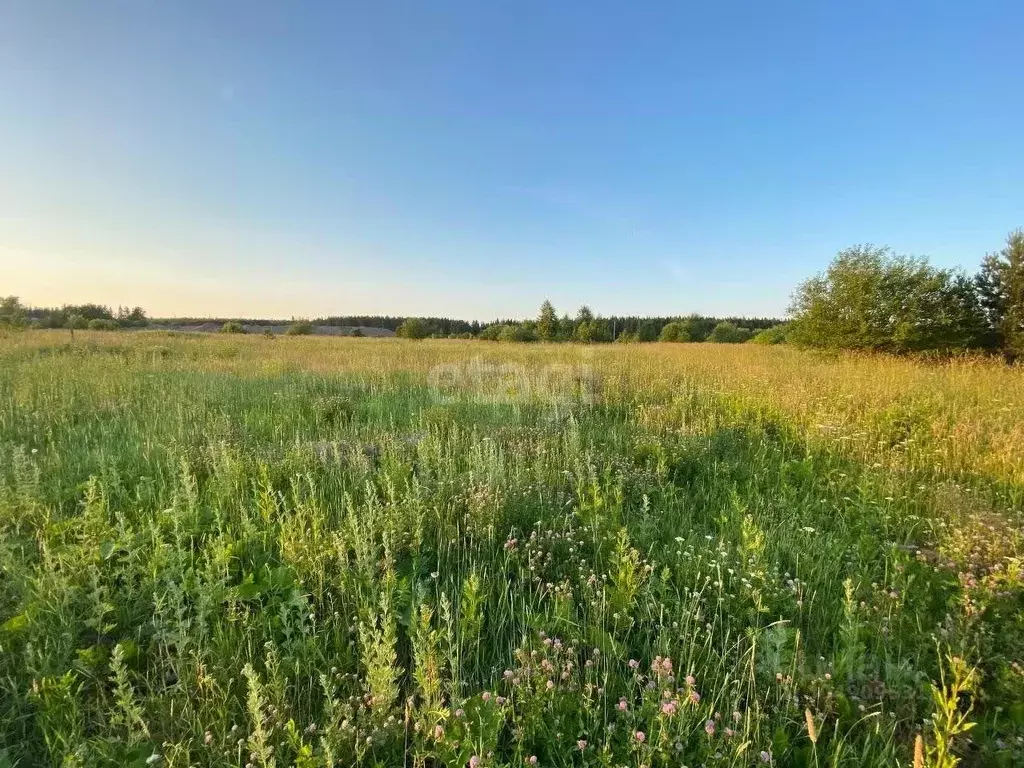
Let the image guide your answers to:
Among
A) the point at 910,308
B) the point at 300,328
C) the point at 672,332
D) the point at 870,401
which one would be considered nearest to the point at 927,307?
the point at 910,308

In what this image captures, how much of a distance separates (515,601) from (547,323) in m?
46.1

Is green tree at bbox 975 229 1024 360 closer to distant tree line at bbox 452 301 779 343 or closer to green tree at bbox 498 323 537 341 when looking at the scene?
distant tree line at bbox 452 301 779 343

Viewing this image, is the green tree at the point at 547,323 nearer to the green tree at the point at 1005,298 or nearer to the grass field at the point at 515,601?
the green tree at the point at 1005,298

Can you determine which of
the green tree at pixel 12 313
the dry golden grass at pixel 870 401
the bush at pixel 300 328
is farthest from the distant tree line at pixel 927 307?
the bush at pixel 300 328

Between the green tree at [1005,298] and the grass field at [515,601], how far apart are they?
15.2 m

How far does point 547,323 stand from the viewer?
1880 inches

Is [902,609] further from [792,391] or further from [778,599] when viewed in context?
[792,391]

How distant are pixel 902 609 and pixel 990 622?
1.31 feet

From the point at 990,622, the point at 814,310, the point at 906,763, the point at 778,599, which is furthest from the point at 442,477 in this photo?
the point at 814,310

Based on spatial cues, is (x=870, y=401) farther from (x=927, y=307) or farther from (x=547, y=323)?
(x=547, y=323)

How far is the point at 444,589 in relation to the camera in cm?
252

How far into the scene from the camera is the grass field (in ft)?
5.38

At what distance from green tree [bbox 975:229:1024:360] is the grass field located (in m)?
15.2

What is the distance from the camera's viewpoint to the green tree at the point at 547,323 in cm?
4753
